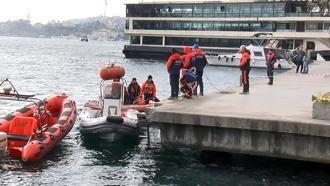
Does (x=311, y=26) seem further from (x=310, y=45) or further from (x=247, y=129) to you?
(x=247, y=129)

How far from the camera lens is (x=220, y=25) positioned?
3076 inches

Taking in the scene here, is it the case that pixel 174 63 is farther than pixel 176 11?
No

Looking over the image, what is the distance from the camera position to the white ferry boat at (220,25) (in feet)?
243

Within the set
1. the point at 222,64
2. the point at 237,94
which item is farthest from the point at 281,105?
the point at 222,64

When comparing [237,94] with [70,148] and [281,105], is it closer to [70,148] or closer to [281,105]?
[281,105]

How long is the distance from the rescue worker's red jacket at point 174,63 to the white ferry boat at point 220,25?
52.7 meters

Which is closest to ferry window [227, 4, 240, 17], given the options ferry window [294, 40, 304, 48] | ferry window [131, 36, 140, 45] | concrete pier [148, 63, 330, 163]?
ferry window [294, 40, 304, 48]

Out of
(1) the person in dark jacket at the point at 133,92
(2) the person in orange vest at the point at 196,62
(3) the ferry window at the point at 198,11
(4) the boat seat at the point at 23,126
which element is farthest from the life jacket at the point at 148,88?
(3) the ferry window at the point at 198,11

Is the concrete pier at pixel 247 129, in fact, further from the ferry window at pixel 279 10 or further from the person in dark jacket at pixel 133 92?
the ferry window at pixel 279 10

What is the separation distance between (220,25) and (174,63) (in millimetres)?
60585

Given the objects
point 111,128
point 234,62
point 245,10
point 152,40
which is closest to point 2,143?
point 111,128

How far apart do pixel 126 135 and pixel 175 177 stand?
4.11 metres

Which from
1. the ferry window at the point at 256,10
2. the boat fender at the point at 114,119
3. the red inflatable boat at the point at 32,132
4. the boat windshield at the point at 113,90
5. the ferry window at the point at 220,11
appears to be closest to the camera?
the red inflatable boat at the point at 32,132

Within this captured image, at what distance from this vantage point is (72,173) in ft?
50.6
